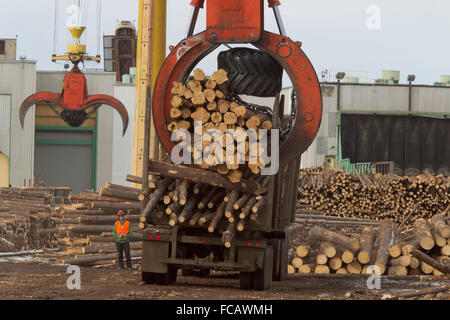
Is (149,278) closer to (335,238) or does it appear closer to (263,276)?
(263,276)

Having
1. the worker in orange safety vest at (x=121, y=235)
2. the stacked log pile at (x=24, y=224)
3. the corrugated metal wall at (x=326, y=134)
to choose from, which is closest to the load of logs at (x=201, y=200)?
the worker in orange safety vest at (x=121, y=235)

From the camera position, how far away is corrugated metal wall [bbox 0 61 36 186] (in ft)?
136

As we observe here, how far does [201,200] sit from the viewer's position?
12.5 meters

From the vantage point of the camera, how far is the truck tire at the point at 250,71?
13.5 meters

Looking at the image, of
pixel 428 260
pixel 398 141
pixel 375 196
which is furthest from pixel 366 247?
pixel 398 141

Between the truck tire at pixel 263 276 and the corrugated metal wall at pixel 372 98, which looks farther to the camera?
the corrugated metal wall at pixel 372 98

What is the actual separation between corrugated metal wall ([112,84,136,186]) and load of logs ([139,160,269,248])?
30890 mm

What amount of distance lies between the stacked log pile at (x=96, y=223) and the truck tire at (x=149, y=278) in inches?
195

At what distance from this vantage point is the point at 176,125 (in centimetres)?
1258

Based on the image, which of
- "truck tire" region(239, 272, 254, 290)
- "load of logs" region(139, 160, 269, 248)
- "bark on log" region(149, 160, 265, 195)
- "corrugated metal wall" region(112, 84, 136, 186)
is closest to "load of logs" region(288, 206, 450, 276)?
"truck tire" region(239, 272, 254, 290)

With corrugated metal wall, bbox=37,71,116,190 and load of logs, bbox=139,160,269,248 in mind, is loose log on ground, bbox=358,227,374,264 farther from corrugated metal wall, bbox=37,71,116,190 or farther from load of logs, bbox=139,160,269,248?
corrugated metal wall, bbox=37,71,116,190

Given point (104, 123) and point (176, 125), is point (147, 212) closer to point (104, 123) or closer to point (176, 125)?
point (176, 125)

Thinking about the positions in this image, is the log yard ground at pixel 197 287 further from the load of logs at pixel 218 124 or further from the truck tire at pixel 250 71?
the truck tire at pixel 250 71

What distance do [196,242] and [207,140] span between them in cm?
159
